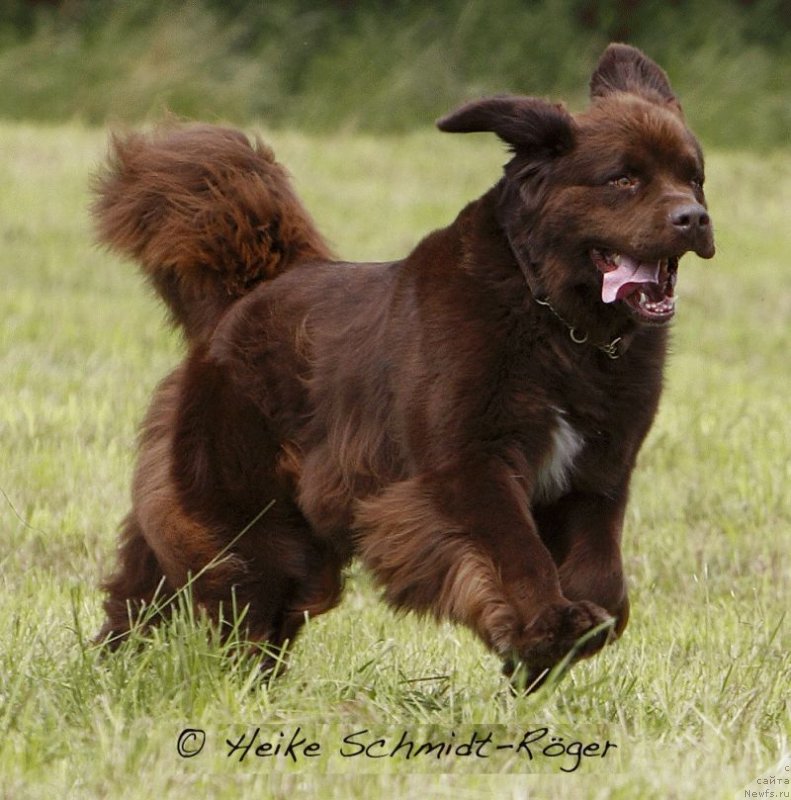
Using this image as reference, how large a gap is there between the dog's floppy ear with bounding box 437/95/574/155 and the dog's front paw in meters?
1.19

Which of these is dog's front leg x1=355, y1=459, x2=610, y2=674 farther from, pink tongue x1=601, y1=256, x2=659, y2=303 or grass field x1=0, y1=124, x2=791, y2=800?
pink tongue x1=601, y1=256, x2=659, y2=303

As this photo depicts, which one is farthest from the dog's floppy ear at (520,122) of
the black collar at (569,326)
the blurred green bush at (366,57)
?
the blurred green bush at (366,57)

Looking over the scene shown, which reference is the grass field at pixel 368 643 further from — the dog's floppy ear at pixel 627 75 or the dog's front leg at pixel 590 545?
the dog's floppy ear at pixel 627 75

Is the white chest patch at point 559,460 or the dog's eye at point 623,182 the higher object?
the dog's eye at point 623,182

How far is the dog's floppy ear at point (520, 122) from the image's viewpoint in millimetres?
4383

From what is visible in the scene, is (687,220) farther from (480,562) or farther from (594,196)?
(480,562)

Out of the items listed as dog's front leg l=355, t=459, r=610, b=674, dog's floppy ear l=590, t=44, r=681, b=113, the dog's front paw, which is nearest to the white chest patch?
dog's front leg l=355, t=459, r=610, b=674

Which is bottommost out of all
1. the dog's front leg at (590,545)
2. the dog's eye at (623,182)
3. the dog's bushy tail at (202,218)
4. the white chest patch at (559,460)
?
the dog's front leg at (590,545)

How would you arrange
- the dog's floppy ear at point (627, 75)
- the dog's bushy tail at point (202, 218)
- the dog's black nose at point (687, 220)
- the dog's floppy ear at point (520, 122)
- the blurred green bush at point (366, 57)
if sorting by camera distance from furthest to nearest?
the blurred green bush at point (366, 57) < the dog's bushy tail at point (202, 218) < the dog's floppy ear at point (627, 75) < the dog's floppy ear at point (520, 122) < the dog's black nose at point (687, 220)

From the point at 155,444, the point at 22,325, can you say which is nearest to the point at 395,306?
the point at 155,444

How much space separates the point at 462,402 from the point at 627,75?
3.82ft

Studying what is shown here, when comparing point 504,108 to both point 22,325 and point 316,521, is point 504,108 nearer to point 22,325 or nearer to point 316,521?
point 316,521

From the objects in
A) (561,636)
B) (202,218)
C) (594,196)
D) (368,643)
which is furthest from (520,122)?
(368,643)

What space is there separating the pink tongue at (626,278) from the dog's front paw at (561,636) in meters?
0.79
